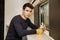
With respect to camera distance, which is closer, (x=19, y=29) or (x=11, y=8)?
(x=19, y=29)

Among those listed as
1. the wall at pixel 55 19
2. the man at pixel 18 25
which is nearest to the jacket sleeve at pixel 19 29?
the man at pixel 18 25

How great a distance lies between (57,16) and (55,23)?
0.38 ft

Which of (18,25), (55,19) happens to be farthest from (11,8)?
(55,19)

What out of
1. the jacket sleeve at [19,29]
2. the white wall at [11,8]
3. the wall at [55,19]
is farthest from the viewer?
the white wall at [11,8]

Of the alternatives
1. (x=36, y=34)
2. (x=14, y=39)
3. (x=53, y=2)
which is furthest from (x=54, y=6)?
(x=14, y=39)

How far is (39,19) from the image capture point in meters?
3.43

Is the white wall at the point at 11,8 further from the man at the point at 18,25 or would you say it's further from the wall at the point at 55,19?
the wall at the point at 55,19

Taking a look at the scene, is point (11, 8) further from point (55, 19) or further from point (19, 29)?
point (55, 19)

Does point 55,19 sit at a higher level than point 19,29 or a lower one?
higher

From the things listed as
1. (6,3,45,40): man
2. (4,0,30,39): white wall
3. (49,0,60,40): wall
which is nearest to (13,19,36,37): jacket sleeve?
(6,3,45,40): man

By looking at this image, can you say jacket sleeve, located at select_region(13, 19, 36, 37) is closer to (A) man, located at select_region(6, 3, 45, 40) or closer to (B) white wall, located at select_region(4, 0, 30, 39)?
(A) man, located at select_region(6, 3, 45, 40)
